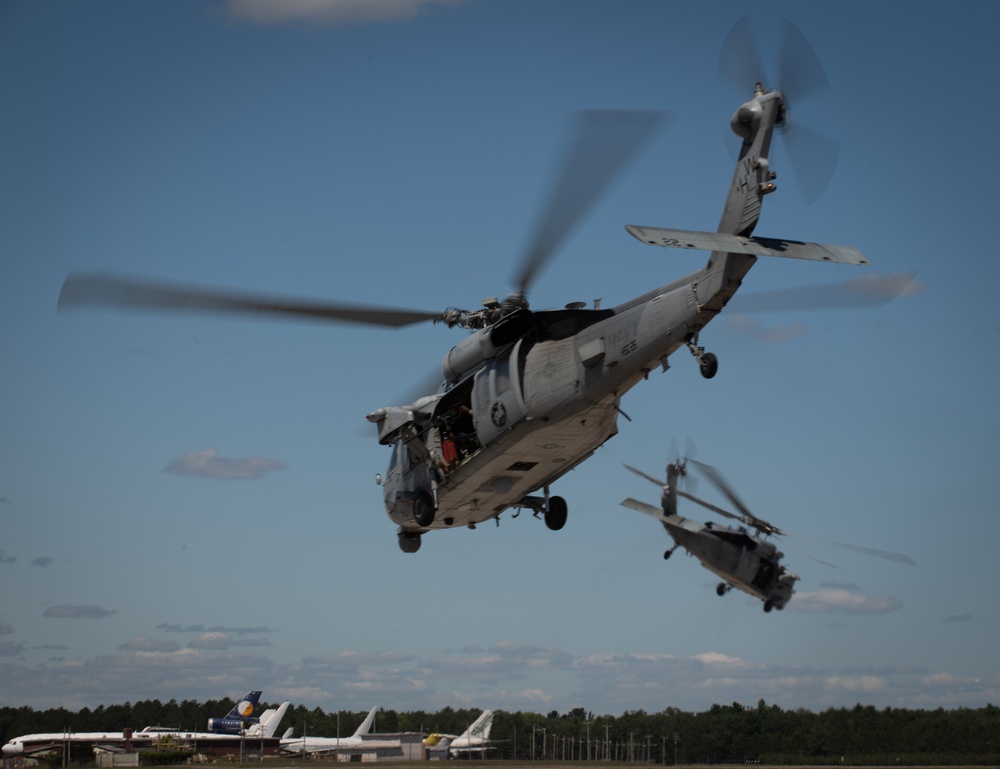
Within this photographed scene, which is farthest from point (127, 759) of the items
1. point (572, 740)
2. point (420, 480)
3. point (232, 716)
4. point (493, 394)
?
point (572, 740)

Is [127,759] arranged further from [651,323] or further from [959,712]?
[651,323]

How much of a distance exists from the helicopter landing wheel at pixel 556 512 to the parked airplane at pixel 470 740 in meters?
78.9

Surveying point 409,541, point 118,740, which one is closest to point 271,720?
point 118,740

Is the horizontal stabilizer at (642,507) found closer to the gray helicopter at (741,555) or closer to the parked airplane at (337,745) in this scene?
the gray helicopter at (741,555)

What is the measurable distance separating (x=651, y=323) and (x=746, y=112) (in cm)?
485

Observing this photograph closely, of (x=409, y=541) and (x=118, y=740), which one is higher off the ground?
(x=409, y=541)

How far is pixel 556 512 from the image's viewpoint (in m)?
29.4

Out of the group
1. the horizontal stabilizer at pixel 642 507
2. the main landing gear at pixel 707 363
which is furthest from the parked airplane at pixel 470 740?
the main landing gear at pixel 707 363

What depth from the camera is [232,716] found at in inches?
3976

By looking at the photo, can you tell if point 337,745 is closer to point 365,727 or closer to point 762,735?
point 365,727

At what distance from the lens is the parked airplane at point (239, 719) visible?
321ft

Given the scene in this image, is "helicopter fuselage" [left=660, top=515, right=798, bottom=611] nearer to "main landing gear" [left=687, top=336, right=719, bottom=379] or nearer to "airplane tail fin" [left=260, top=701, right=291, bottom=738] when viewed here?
"main landing gear" [left=687, top=336, right=719, bottom=379]

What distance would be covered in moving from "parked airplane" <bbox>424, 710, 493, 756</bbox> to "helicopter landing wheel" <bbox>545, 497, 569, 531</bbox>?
78865mm

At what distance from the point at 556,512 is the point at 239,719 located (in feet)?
264
